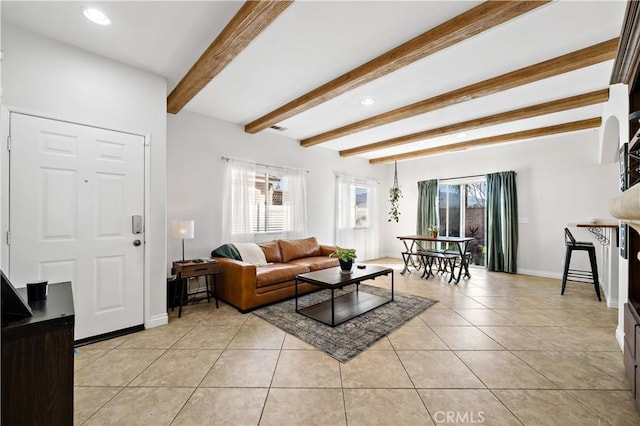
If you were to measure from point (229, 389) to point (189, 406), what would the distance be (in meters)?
0.26

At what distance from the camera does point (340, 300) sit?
150 inches

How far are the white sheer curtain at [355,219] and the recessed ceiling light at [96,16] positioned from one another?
15.5 ft

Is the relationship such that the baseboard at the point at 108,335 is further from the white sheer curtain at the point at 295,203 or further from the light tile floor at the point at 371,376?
the white sheer curtain at the point at 295,203

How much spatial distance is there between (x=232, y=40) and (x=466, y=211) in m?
6.14

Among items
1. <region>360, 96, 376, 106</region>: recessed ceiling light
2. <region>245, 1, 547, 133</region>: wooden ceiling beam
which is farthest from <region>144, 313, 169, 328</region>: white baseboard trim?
<region>360, 96, 376, 106</region>: recessed ceiling light

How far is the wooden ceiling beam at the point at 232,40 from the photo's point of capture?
1915 millimetres

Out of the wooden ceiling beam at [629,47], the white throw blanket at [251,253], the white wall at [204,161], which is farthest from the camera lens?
the white throw blanket at [251,253]

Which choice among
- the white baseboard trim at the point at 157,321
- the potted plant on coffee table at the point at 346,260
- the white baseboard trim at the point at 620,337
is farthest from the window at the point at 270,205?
the white baseboard trim at the point at 620,337

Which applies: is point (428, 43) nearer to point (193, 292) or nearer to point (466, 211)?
point (193, 292)

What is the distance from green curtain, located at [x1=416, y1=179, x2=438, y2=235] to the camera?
670 centimetres

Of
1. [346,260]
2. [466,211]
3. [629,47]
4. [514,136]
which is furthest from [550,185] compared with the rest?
[346,260]

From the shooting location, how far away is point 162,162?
307 centimetres

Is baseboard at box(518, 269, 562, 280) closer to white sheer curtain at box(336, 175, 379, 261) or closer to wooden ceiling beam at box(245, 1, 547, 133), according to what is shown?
white sheer curtain at box(336, 175, 379, 261)

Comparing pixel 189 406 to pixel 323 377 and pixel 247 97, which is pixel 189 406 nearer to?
pixel 323 377
